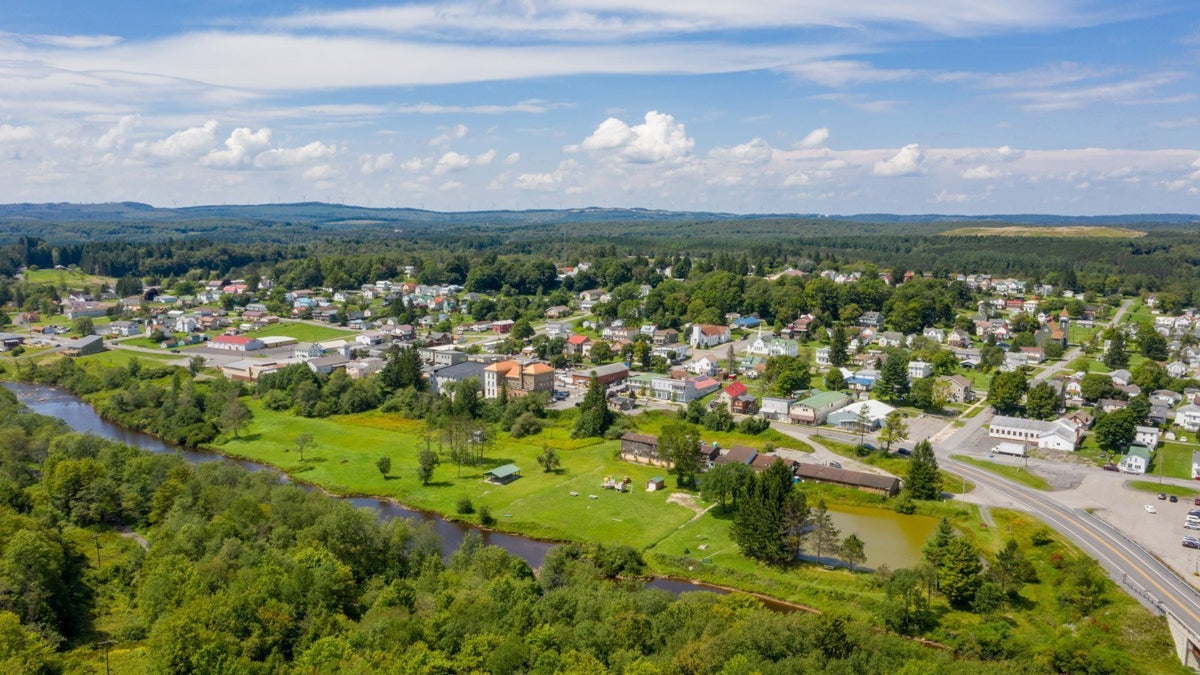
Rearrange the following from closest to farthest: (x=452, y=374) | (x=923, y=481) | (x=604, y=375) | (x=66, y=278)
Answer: (x=923, y=481) < (x=452, y=374) < (x=604, y=375) < (x=66, y=278)

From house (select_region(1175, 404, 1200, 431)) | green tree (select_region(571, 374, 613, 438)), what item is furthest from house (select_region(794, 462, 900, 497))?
house (select_region(1175, 404, 1200, 431))

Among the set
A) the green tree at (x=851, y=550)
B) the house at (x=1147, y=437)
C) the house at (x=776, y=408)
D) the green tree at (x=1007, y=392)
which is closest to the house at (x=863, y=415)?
the house at (x=776, y=408)

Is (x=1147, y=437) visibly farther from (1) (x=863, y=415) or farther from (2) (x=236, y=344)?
(2) (x=236, y=344)

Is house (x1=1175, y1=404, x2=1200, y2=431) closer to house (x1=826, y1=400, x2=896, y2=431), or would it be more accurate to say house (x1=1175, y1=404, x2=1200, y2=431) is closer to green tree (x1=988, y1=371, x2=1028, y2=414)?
green tree (x1=988, y1=371, x2=1028, y2=414)

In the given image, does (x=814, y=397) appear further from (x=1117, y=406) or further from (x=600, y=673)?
(x=600, y=673)

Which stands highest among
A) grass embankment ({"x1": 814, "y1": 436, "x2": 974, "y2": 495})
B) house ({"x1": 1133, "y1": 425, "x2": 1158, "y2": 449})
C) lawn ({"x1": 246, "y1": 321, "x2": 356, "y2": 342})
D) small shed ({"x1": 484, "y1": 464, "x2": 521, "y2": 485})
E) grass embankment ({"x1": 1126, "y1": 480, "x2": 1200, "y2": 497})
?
house ({"x1": 1133, "y1": 425, "x2": 1158, "y2": 449})

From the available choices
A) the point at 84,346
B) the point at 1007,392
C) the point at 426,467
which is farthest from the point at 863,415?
the point at 84,346

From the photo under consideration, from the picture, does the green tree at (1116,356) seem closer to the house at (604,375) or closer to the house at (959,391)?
the house at (959,391)
